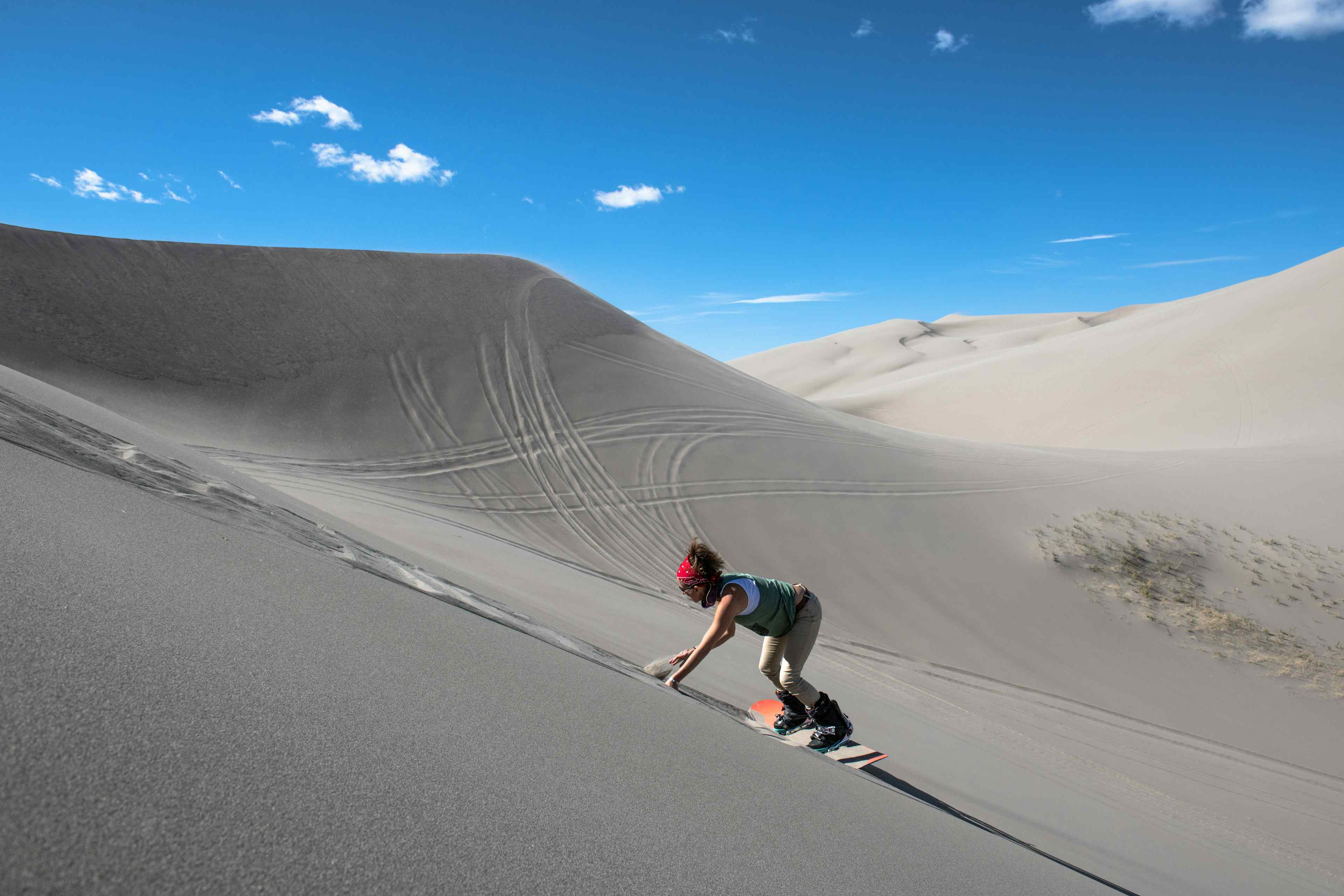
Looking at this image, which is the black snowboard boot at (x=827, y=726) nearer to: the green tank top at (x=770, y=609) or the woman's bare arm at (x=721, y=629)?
the green tank top at (x=770, y=609)

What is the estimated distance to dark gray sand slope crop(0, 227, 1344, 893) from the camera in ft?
20.0

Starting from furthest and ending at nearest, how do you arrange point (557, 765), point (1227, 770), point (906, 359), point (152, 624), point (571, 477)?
1. point (906, 359)
2. point (571, 477)
3. point (1227, 770)
4. point (557, 765)
5. point (152, 624)

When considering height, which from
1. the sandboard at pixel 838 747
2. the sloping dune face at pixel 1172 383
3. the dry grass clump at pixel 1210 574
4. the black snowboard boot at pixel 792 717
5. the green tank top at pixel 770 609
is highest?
the sloping dune face at pixel 1172 383

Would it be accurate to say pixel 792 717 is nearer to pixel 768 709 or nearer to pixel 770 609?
pixel 768 709

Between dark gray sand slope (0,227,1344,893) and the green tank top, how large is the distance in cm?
123

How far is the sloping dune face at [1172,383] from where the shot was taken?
872 inches

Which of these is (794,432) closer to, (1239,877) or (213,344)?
(1239,877)

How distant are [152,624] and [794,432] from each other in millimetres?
13727

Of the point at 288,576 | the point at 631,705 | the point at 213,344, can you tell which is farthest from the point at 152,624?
the point at 213,344

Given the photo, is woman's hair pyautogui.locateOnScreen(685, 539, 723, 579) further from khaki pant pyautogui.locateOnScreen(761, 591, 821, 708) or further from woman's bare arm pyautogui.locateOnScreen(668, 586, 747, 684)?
khaki pant pyautogui.locateOnScreen(761, 591, 821, 708)

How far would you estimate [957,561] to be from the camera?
36.0ft

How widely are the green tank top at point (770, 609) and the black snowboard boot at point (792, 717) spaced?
47 cm

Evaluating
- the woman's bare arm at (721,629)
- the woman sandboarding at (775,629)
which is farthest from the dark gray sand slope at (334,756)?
the woman sandboarding at (775,629)

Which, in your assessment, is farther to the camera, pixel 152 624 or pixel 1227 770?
pixel 1227 770
